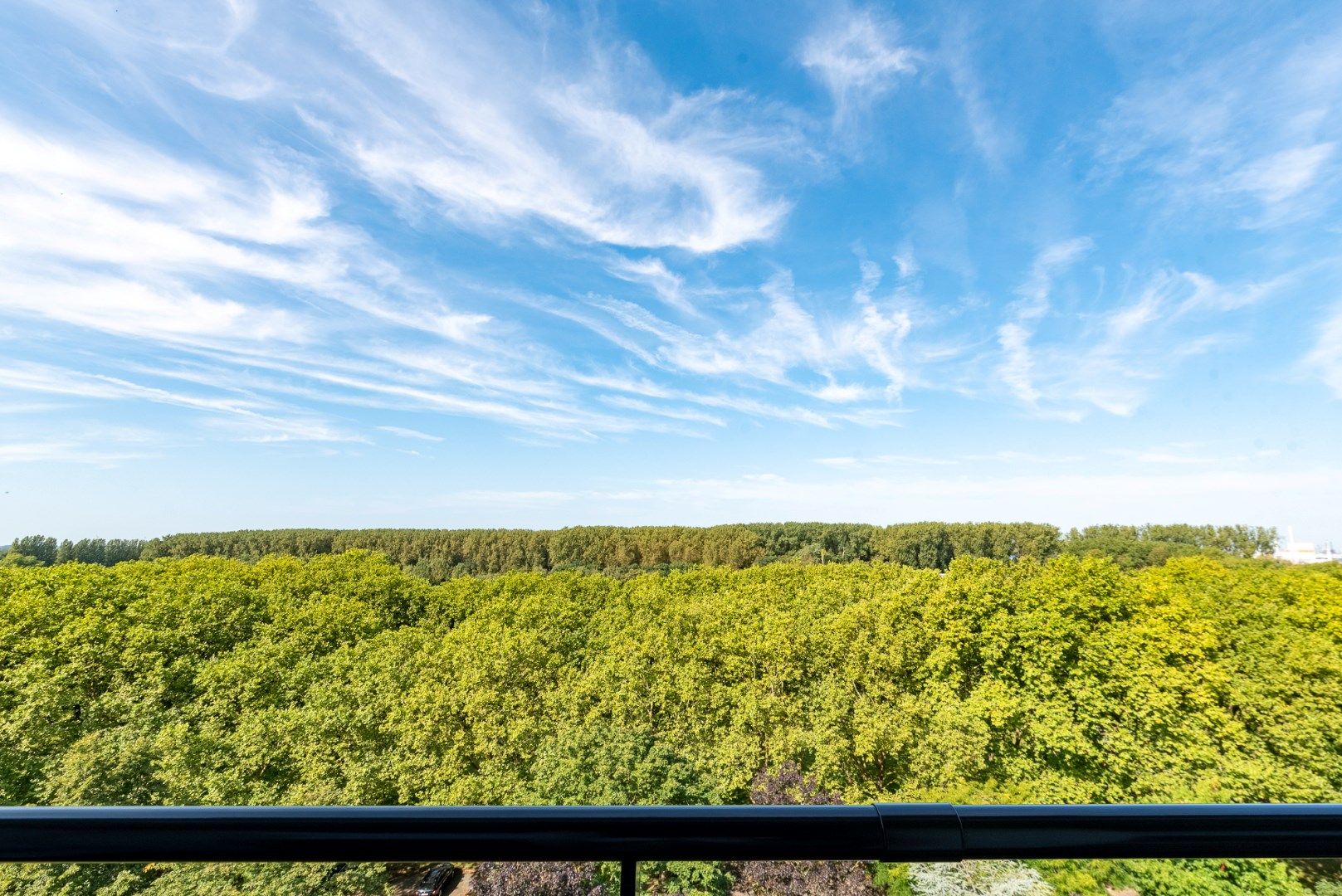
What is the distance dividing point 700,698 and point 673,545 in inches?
1653

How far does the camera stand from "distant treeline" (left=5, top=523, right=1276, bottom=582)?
32.0 meters

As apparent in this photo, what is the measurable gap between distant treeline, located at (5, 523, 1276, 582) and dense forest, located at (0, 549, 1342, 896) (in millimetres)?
13199

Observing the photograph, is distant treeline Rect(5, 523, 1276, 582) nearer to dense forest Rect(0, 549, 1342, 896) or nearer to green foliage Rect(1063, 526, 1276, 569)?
green foliage Rect(1063, 526, 1276, 569)

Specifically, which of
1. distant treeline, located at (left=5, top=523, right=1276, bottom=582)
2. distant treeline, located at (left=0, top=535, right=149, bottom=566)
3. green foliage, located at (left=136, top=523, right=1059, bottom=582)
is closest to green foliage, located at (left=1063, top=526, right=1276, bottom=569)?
distant treeline, located at (left=5, top=523, right=1276, bottom=582)

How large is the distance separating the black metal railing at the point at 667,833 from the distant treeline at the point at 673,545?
3405 cm

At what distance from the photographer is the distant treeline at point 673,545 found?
32.0 metres

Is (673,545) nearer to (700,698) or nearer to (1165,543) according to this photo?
(1165,543)

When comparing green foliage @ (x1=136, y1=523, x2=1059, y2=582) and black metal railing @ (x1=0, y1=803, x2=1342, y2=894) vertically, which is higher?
black metal railing @ (x1=0, y1=803, x2=1342, y2=894)

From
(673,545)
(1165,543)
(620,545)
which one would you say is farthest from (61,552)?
(1165,543)

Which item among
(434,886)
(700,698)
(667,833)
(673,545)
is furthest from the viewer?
(673,545)

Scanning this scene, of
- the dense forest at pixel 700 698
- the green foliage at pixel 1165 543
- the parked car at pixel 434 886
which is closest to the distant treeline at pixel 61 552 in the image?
the dense forest at pixel 700 698

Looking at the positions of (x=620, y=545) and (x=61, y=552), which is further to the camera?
(x=620, y=545)

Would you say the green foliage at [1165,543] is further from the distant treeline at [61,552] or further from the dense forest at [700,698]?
the distant treeline at [61,552]

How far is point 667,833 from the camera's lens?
2.53ft
